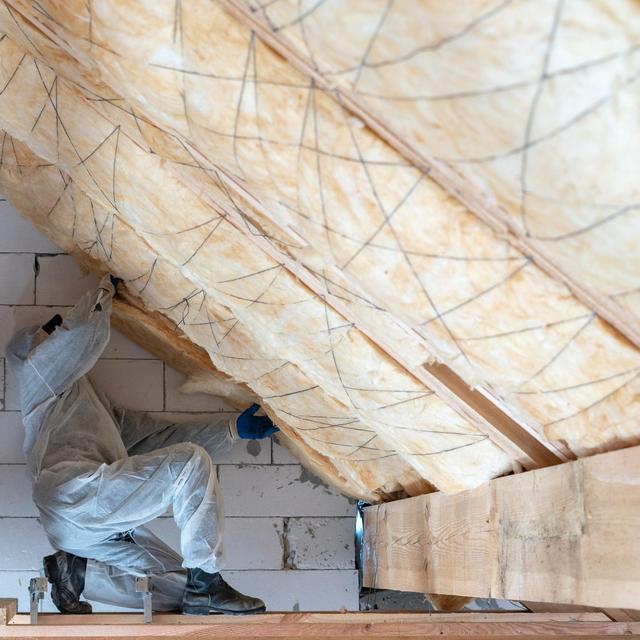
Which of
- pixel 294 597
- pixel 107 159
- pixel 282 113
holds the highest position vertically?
pixel 107 159

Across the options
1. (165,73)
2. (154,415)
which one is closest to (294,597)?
(154,415)

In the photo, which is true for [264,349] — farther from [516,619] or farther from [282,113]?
[282,113]

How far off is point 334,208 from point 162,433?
2.89 meters

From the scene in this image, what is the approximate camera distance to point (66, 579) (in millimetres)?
3682

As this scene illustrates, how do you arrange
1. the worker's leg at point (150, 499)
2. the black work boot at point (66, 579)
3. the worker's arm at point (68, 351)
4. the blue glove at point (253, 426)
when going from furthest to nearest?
the blue glove at point (253, 426), the worker's arm at point (68, 351), the black work boot at point (66, 579), the worker's leg at point (150, 499)

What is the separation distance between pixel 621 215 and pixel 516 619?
1952mm

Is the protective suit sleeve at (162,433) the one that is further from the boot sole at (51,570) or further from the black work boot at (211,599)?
the black work boot at (211,599)

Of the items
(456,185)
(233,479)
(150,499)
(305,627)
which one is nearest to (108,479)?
(150,499)

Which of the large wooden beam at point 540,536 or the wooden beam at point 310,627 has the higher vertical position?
the large wooden beam at point 540,536

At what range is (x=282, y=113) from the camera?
1641 mm

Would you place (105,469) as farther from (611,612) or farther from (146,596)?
(611,612)

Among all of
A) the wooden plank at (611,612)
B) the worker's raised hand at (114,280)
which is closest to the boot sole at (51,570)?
the worker's raised hand at (114,280)

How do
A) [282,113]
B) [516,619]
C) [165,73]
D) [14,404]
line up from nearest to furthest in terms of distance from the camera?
[282,113] → [165,73] → [516,619] → [14,404]

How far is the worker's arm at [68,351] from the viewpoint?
381 centimetres
